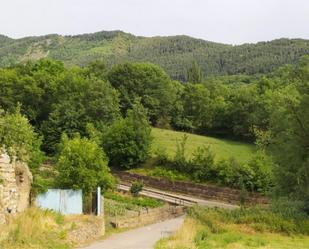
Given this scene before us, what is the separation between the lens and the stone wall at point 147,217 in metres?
32.4

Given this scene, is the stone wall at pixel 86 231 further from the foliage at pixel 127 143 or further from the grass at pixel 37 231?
the foliage at pixel 127 143

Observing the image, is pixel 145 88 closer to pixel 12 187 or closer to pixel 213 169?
pixel 213 169

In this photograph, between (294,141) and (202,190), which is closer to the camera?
(294,141)

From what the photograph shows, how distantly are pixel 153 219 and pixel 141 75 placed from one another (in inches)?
2528

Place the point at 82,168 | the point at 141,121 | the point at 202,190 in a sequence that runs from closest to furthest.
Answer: the point at 82,168
the point at 202,190
the point at 141,121

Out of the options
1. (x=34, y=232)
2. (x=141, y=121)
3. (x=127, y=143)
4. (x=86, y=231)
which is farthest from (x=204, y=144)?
(x=34, y=232)

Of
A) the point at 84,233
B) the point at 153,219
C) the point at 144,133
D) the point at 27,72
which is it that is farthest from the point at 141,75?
the point at 84,233

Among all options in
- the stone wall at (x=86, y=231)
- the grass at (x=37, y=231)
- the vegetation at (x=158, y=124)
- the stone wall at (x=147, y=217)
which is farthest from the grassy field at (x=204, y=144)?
the grass at (x=37, y=231)

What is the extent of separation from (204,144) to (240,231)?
182 ft

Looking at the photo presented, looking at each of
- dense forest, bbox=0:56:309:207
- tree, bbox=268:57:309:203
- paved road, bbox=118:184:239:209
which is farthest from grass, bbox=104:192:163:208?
tree, bbox=268:57:309:203

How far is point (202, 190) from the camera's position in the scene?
59.1 meters

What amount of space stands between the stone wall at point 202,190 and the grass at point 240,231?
25686mm

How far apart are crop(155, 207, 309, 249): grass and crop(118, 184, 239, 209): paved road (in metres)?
21.5

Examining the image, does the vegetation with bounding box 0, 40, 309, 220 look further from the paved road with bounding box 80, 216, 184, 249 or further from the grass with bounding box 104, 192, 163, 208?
the grass with bounding box 104, 192, 163, 208
